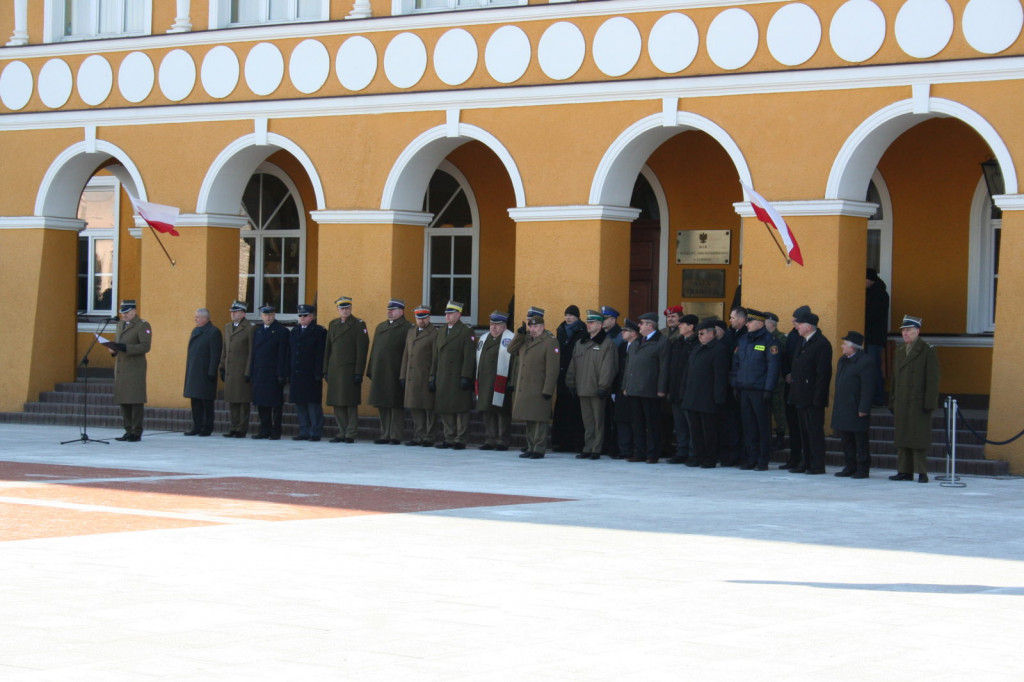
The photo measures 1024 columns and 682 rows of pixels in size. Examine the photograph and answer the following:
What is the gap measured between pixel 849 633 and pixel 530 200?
1237 cm

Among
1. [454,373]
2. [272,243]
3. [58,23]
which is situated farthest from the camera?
[272,243]

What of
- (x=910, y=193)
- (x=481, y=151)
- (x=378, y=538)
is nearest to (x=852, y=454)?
(x=910, y=193)

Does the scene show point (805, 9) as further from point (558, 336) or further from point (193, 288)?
point (193, 288)

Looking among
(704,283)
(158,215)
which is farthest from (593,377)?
(158,215)

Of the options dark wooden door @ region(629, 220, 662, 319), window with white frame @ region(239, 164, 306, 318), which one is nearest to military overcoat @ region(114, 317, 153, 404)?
window with white frame @ region(239, 164, 306, 318)

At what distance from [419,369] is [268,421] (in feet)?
7.59

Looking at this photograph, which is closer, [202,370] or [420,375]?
[420,375]

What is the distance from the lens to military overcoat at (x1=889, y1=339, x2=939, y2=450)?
1486cm

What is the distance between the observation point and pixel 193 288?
21.0 meters

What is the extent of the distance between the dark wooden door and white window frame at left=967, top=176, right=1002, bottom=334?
13.9 feet

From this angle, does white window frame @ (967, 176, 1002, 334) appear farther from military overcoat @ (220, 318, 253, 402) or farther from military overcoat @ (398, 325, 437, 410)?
military overcoat @ (220, 318, 253, 402)

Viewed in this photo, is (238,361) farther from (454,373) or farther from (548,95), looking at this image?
(548,95)

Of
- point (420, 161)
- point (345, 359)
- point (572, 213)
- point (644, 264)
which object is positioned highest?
point (420, 161)

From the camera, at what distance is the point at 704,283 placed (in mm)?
20266
